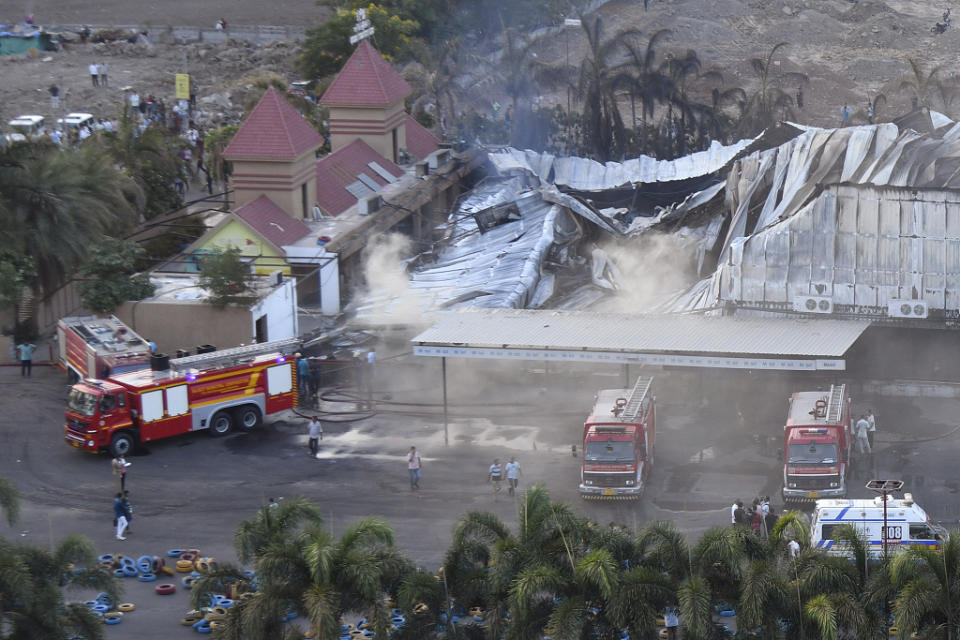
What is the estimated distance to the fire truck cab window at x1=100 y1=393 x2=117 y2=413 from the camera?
135ft

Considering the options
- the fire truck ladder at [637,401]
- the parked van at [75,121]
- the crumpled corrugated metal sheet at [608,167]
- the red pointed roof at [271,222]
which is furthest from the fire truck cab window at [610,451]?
the parked van at [75,121]

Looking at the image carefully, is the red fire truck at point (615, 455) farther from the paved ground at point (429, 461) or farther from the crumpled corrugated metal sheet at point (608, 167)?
the crumpled corrugated metal sheet at point (608, 167)

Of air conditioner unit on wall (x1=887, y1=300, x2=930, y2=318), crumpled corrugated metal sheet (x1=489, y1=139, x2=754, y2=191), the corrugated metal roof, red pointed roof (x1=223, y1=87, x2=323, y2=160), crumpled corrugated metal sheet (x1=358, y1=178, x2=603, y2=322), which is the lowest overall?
the corrugated metal roof

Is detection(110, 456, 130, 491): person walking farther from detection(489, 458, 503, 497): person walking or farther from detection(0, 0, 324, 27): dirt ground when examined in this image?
detection(0, 0, 324, 27): dirt ground

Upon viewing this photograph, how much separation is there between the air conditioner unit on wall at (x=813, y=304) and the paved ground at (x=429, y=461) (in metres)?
2.32

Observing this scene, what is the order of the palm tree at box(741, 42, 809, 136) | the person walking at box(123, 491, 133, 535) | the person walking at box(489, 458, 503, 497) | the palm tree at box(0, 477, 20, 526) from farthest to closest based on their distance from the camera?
1. the palm tree at box(741, 42, 809, 136)
2. the person walking at box(489, 458, 503, 497)
3. the person walking at box(123, 491, 133, 535)
4. the palm tree at box(0, 477, 20, 526)

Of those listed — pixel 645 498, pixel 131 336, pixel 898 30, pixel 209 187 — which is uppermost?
pixel 898 30

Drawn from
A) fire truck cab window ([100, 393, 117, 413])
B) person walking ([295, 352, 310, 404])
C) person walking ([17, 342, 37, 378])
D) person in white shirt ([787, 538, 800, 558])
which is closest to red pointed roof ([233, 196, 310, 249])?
person walking ([295, 352, 310, 404])

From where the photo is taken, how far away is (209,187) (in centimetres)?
6875

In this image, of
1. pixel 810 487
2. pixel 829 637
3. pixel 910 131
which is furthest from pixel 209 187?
pixel 829 637

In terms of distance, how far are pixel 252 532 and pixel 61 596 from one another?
344 centimetres

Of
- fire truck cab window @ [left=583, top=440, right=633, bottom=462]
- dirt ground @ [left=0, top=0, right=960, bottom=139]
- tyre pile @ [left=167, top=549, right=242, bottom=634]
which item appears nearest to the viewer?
tyre pile @ [left=167, top=549, right=242, bottom=634]

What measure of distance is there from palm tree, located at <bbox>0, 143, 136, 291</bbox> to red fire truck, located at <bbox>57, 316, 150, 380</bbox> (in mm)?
3072

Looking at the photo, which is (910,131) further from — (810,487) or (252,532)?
(252,532)
